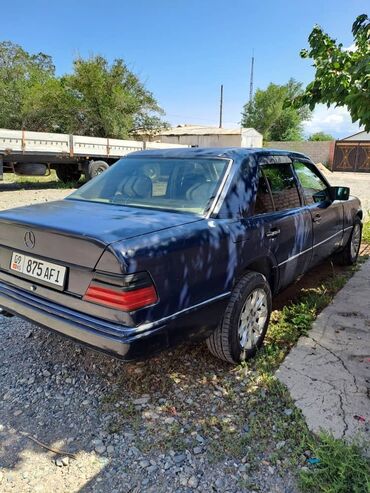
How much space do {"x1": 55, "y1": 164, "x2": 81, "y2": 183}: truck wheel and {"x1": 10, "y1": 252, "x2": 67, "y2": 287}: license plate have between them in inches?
494

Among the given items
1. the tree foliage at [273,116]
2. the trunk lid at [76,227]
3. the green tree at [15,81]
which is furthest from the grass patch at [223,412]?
the tree foliage at [273,116]

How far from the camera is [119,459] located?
2.06 metres

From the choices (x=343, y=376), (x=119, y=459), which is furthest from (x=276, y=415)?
(x=119, y=459)

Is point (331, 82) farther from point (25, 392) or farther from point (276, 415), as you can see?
point (25, 392)

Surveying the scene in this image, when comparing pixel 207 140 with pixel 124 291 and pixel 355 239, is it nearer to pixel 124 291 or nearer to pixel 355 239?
pixel 355 239

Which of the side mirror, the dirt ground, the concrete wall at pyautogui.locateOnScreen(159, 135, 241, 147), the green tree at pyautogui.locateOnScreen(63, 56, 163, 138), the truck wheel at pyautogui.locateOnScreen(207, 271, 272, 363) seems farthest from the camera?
the concrete wall at pyautogui.locateOnScreen(159, 135, 241, 147)

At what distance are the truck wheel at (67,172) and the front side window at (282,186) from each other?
1209 centimetres

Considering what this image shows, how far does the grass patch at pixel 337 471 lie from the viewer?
1814mm

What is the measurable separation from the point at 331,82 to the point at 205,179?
1544mm

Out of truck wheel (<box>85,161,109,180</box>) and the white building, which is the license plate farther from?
the white building

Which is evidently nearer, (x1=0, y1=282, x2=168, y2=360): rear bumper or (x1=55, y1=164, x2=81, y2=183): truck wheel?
(x1=0, y1=282, x2=168, y2=360): rear bumper

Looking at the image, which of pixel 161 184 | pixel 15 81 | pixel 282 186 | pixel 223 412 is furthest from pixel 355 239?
pixel 15 81

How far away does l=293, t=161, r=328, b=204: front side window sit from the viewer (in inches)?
152

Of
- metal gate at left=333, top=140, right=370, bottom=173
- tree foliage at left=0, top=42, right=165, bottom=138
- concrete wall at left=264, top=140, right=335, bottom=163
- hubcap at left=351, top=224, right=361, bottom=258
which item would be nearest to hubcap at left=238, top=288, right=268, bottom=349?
hubcap at left=351, top=224, right=361, bottom=258
